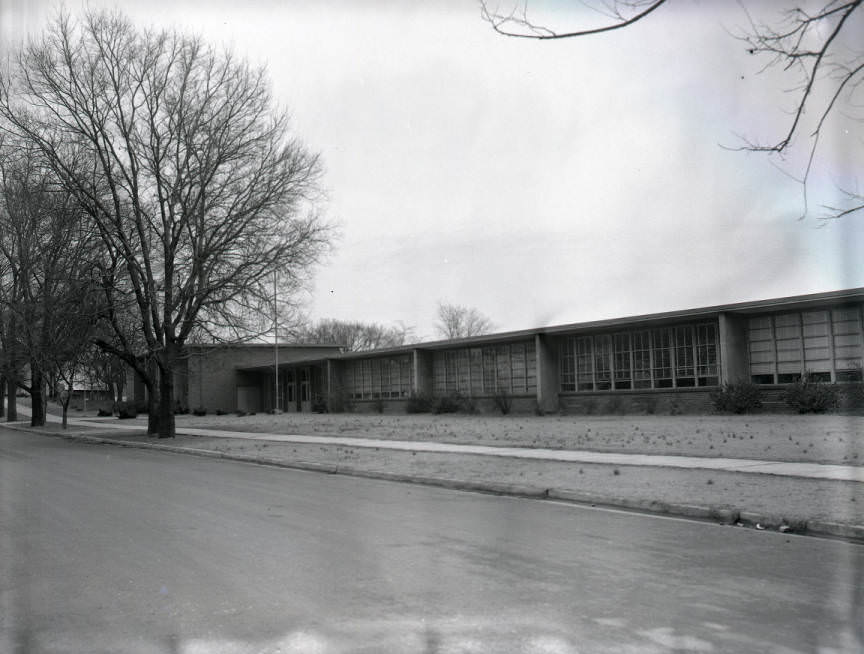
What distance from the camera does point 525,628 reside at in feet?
18.1

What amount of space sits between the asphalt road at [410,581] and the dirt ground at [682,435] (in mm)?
6827

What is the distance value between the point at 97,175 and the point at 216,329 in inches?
273

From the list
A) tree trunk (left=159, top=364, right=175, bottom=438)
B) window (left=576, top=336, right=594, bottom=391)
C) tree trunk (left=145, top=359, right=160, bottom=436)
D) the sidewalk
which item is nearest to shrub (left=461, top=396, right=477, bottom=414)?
window (left=576, top=336, right=594, bottom=391)

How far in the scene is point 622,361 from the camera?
35.6 m

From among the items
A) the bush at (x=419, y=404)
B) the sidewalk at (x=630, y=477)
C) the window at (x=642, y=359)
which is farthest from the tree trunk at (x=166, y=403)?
the window at (x=642, y=359)

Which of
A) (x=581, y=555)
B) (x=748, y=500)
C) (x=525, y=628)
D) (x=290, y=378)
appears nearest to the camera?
(x=525, y=628)

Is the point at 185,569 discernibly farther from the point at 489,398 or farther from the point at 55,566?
the point at 489,398

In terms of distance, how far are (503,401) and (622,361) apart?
657cm

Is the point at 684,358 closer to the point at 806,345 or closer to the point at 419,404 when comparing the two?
the point at 806,345

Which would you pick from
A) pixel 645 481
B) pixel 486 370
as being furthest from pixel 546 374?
pixel 645 481

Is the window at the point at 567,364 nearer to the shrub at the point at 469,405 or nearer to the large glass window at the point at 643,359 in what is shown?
the large glass window at the point at 643,359

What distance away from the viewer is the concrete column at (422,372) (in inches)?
1812

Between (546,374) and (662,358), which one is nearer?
(662,358)

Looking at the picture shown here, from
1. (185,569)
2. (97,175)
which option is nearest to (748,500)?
(185,569)
